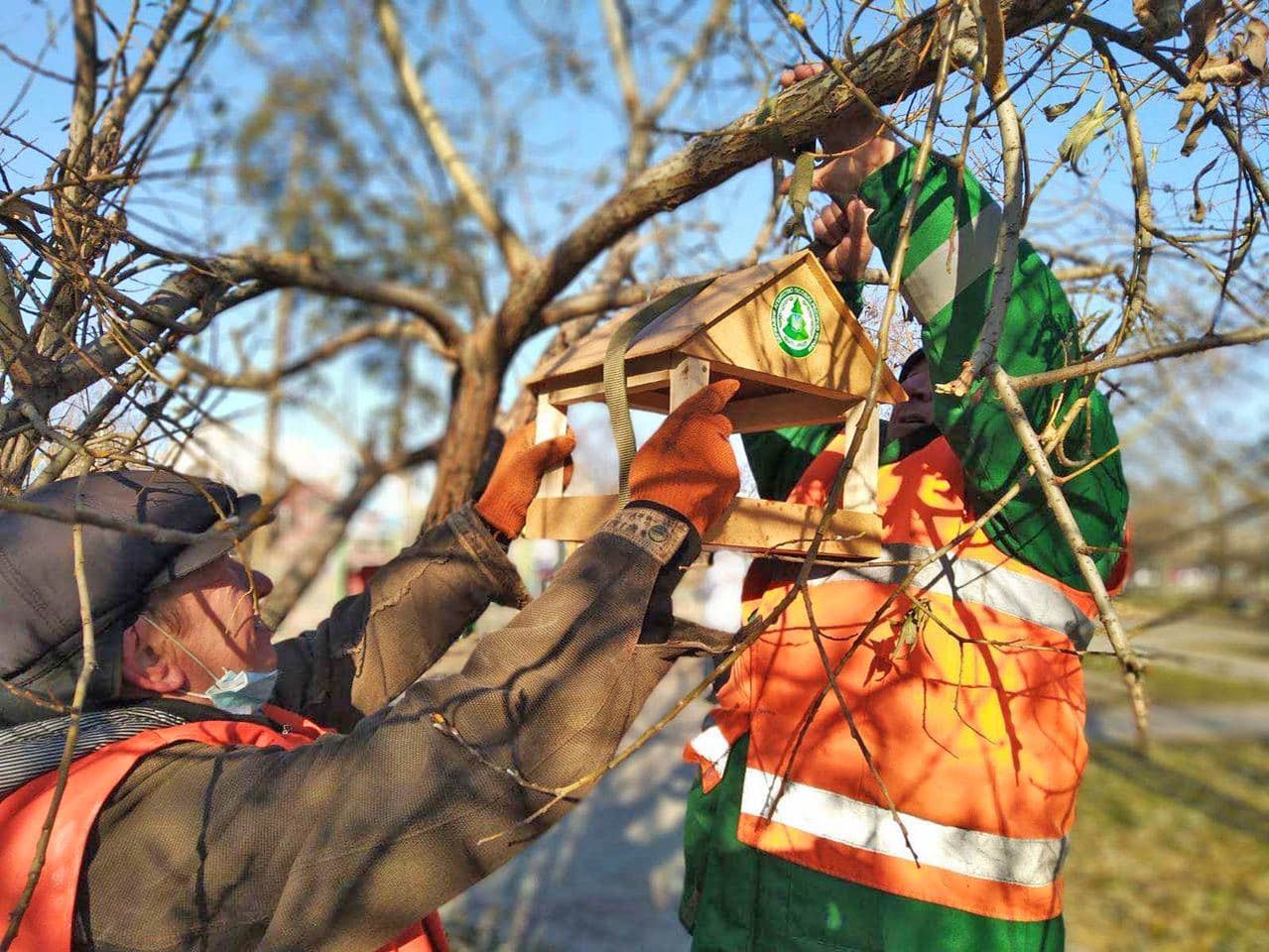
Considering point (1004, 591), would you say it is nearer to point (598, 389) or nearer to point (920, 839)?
point (920, 839)

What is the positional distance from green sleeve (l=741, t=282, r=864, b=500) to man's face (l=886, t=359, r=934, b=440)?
0.71 ft

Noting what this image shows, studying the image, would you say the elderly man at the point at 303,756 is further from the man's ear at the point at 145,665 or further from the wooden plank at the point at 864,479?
the wooden plank at the point at 864,479

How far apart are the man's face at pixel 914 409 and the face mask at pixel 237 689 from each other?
1.24m

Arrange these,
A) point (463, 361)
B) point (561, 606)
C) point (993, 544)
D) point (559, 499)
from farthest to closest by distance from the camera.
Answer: point (463, 361)
point (559, 499)
point (993, 544)
point (561, 606)

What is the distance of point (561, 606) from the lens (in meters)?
1.32

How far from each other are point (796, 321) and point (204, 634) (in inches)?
45.4

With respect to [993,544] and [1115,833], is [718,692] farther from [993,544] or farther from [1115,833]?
[1115,833]

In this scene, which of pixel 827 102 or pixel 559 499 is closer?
pixel 827 102

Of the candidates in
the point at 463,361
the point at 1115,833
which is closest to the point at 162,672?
the point at 463,361

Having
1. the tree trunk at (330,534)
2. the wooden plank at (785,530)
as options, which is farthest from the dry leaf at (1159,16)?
the tree trunk at (330,534)

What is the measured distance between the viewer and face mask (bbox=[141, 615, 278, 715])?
1.64 meters

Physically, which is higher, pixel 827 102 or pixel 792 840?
pixel 827 102

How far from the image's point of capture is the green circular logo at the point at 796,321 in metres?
1.74

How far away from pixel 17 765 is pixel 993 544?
1506mm
